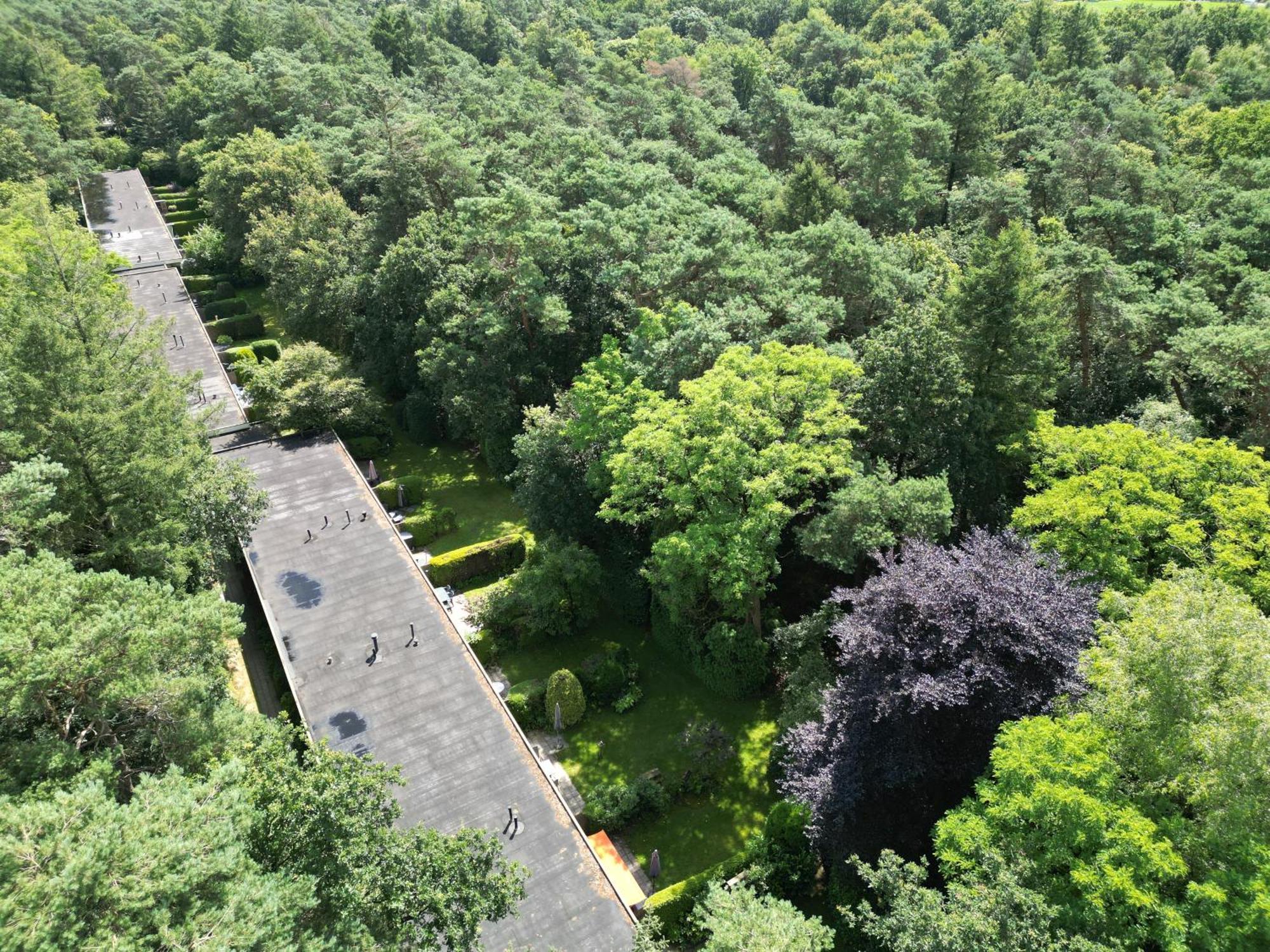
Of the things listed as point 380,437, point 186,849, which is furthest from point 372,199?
point 186,849

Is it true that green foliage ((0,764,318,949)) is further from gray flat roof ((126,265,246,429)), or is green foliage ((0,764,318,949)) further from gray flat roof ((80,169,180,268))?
gray flat roof ((80,169,180,268))

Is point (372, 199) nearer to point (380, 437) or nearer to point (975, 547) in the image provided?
point (380, 437)

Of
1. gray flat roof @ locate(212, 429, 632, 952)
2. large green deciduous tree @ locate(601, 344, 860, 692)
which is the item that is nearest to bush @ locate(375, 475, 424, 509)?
gray flat roof @ locate(212, 429, 632, 952)

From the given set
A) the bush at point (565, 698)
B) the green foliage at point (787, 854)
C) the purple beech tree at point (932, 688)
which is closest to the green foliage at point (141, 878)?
the green foliage at point (787, 854)

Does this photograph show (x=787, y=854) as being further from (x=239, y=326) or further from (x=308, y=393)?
(x=239, y=326)

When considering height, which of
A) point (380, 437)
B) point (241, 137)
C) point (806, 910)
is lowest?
point (380, 437)

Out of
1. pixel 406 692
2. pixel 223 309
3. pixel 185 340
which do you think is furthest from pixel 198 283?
pixel 406 692
